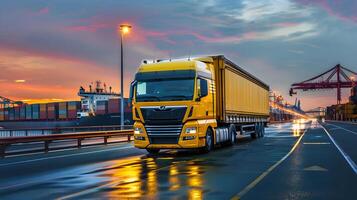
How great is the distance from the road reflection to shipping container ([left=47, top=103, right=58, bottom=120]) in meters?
78.7

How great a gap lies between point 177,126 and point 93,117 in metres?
60.6

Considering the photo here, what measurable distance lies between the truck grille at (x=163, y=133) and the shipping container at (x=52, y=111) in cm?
7670

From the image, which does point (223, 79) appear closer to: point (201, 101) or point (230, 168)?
point (201, 101)

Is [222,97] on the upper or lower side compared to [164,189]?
upper

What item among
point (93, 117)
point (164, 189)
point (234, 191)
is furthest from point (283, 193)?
point (93, 117)

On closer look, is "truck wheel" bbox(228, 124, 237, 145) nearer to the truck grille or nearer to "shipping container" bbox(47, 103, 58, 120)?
the truck grille

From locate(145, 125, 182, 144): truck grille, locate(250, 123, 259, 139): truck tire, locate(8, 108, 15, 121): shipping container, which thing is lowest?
locate(250, 123, 259, 139): truck tire

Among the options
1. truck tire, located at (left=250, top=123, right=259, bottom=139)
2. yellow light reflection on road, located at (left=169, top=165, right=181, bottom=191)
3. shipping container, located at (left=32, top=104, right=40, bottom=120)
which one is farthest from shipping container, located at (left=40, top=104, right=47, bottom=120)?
yellow light reflection on road, located at (left=169, top=165, right=181, bottom=191)

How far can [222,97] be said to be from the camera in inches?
845

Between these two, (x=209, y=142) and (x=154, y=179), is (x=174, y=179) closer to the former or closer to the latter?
(x=154, y=179)

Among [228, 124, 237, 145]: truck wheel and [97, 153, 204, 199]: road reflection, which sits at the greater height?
[228, 124, 237, 145]: truck wheel

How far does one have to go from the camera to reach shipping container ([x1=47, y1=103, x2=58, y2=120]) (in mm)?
91794

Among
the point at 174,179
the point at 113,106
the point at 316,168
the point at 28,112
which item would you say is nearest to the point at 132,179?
the point at 174,179

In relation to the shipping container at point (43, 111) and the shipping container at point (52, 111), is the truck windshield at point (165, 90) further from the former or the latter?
the shipping container at point (43, 111)
